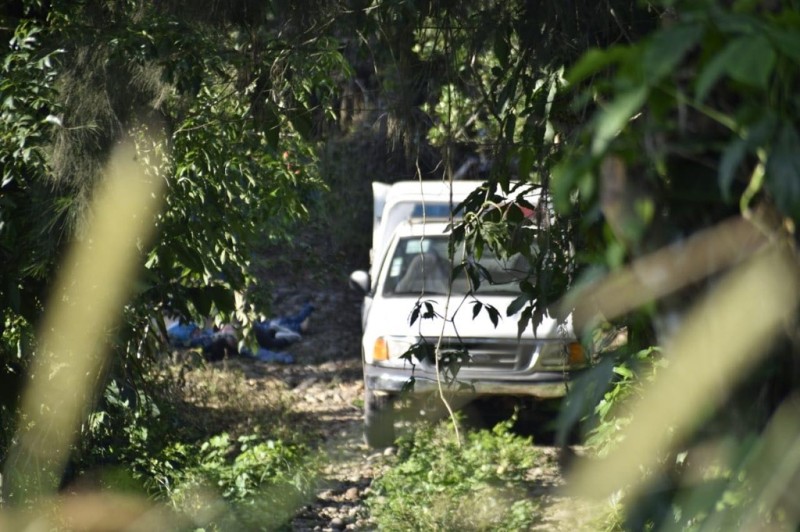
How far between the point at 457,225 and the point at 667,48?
2.92 meters

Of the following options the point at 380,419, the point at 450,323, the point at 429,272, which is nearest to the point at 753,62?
the point at 450,323

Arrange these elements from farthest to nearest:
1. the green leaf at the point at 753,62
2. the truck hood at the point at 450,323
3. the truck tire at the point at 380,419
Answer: the truck tire at the point at 380,419
the truck hood at the point at 450,323
the green leaf at the point at 753,62

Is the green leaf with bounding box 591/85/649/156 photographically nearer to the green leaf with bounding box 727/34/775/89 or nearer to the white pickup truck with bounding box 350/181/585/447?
the green leaf with bounding box 727/34/775/89

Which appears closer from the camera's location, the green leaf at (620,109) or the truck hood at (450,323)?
the green leaf at (620,109)

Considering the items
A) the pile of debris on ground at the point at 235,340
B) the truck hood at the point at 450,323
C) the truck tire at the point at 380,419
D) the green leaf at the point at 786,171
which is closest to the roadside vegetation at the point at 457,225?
the green leaf at the point at 786,171

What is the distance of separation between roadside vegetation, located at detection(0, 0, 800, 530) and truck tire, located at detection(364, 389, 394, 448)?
1.01 m

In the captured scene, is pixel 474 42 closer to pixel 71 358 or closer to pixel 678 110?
pixel 71 358

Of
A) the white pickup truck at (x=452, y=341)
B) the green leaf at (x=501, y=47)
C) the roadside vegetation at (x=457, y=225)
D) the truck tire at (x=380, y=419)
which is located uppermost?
the green leaf at (x=501, y=47)

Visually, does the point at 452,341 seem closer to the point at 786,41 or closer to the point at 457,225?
the point at 457,225

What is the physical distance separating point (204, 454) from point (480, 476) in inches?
72.4

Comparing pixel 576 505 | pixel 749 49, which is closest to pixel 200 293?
pixel 576 505

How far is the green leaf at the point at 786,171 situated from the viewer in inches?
50.5

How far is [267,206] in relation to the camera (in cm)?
614

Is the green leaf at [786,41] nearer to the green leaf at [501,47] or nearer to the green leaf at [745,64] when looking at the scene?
the green leaf at [745,64]
